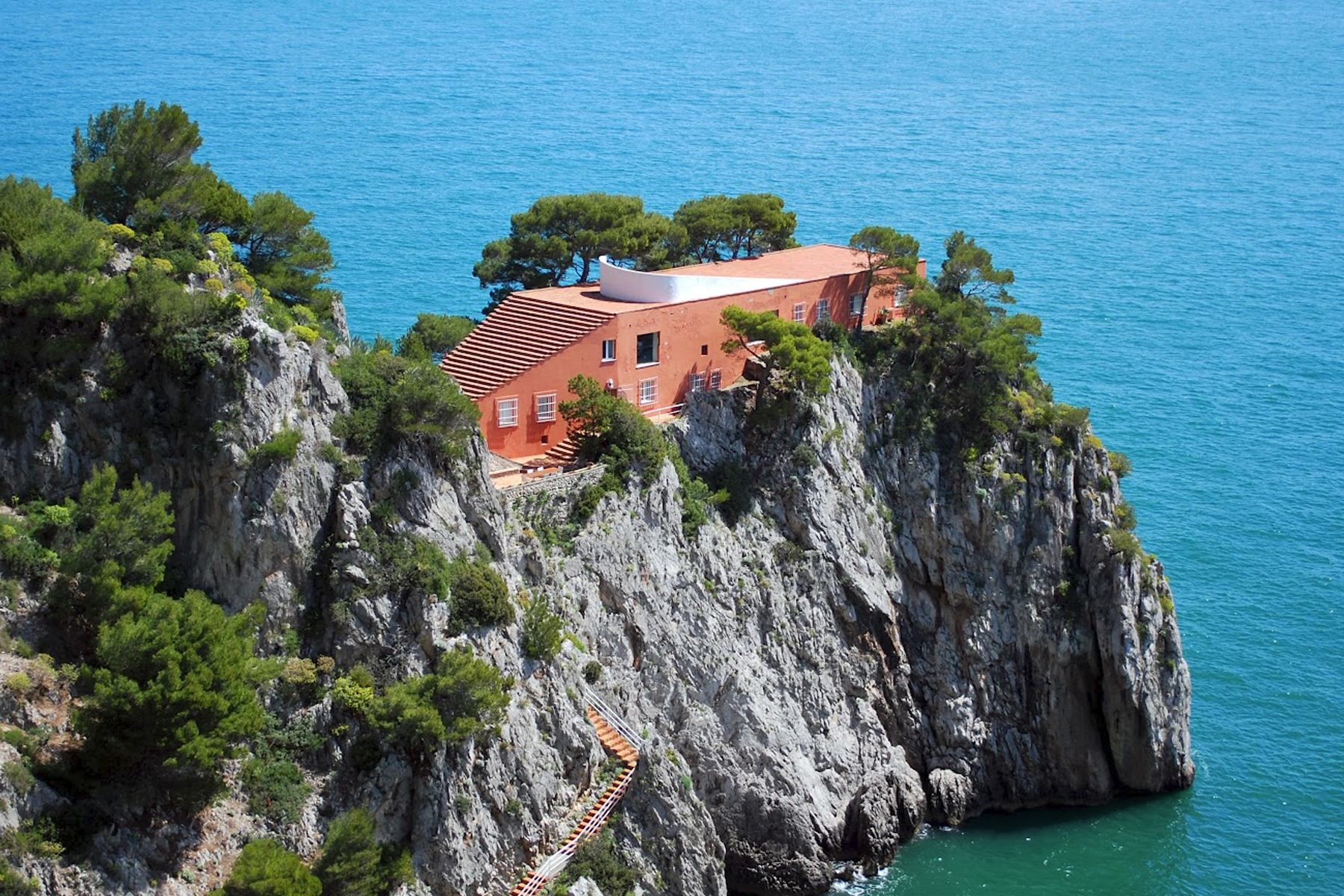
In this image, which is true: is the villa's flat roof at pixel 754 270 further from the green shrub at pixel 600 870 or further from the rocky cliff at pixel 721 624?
the green shrub at pixel 600 870

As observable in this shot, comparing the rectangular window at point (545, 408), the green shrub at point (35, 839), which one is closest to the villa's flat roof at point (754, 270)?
the rectangular window at point (545, 408)

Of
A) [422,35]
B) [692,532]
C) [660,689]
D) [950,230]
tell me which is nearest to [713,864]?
[660,689]

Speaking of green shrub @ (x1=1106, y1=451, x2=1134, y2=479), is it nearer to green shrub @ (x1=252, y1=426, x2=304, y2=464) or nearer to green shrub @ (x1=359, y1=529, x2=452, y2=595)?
green shrub @ (x1=359, y1=529, x2=452, y2=595)

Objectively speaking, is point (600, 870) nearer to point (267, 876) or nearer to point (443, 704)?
point (443, 704)

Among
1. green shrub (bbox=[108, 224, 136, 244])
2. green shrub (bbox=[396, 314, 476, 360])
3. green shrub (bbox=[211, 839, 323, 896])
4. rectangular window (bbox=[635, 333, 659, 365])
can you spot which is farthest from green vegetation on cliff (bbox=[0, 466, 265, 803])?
green shrub (bbox=[396, 314, 476, 360])

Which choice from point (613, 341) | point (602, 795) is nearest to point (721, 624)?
point (602, 795)

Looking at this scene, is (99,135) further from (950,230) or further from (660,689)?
(950,230)
